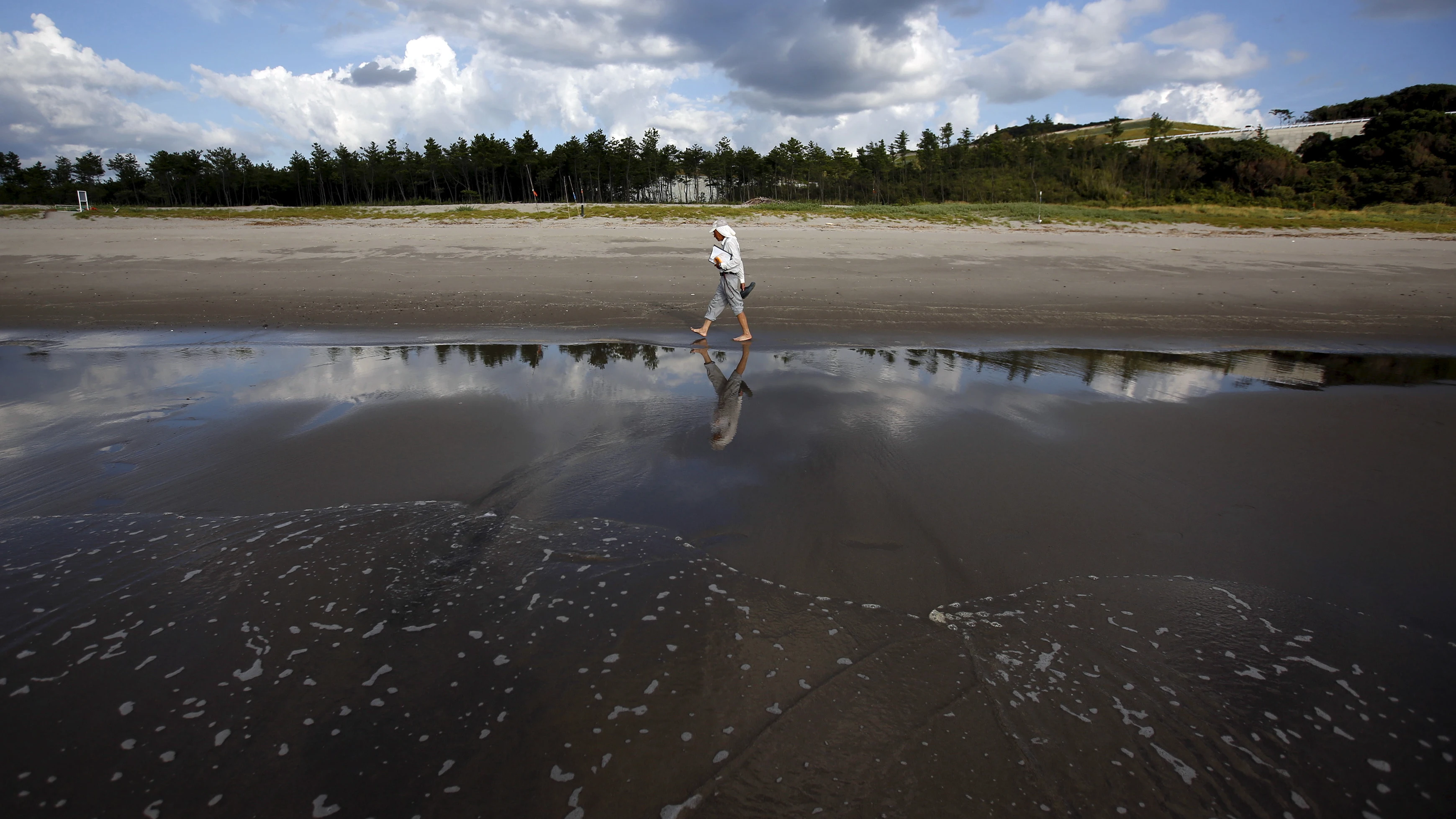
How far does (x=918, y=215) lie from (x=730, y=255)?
20815 millimetres

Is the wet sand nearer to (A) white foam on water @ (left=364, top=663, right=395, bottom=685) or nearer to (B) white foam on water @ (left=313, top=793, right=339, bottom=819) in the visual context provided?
(A) white foam on water @ (left=364, top=663, right=395, bottom=685)

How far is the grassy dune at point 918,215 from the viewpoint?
2527 centimetres

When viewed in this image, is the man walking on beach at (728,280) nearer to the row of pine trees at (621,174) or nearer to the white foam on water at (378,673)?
the white foam on water at (378,673)

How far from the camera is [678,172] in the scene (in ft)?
231

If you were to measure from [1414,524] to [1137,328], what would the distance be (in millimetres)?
6701

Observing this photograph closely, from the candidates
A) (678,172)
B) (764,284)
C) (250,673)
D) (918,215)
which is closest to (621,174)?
(678,172)

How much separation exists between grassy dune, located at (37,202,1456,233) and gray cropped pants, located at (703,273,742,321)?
1695 centimetres

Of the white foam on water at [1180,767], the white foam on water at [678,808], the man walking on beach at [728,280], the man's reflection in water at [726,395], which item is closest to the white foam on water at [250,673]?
the white foam on water at [678,808]

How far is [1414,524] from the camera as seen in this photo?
4383mm

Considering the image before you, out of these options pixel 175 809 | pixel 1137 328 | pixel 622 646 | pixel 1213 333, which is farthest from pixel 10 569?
pixel 1213 333

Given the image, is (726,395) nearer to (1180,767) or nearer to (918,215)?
(1180,767)

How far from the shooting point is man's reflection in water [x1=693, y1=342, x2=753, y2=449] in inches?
230

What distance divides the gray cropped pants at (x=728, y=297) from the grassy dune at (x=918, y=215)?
1695cm

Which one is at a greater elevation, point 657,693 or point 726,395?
point 726,395
